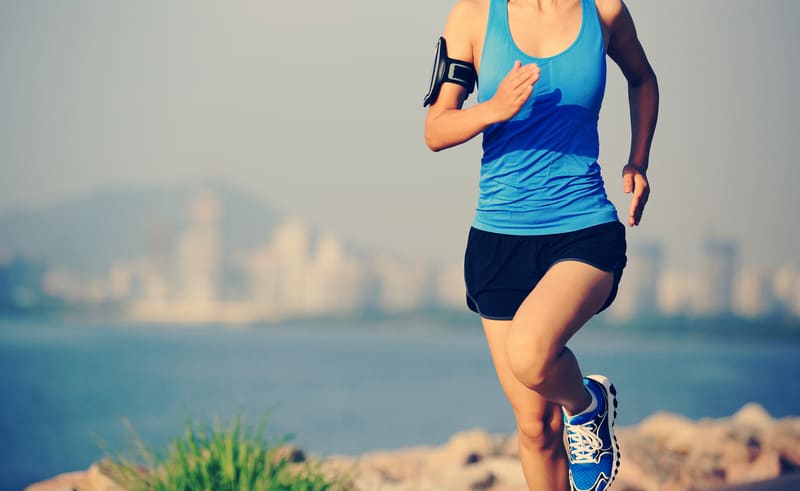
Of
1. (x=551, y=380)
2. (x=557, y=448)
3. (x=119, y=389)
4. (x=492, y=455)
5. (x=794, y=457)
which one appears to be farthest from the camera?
(x=119, y=389)

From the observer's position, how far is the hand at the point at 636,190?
2.74 m

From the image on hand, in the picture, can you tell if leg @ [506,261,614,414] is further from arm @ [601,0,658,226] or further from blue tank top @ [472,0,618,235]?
arm @ [601,0,658,226]

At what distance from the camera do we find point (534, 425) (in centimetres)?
264

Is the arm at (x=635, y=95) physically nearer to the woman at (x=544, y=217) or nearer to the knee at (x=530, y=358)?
the woman at (x=544, y=217)

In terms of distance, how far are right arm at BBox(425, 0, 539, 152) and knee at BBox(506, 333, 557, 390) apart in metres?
0.51

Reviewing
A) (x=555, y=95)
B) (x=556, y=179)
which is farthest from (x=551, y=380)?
(x=555, y=95)

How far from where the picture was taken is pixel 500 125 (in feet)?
8.41

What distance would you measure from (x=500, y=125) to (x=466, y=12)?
12.3 inches

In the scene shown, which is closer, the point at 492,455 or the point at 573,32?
the point at 573,32

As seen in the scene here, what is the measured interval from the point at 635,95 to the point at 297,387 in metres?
54.5

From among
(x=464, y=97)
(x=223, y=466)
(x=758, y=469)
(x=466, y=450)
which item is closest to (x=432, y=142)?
(x=464, y=97)

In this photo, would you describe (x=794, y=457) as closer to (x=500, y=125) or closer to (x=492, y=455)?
(x=492, y=455)

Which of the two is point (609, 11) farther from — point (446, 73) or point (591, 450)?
point (591, 450)

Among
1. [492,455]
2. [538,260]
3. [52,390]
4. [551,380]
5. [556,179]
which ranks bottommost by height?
[52,390]
